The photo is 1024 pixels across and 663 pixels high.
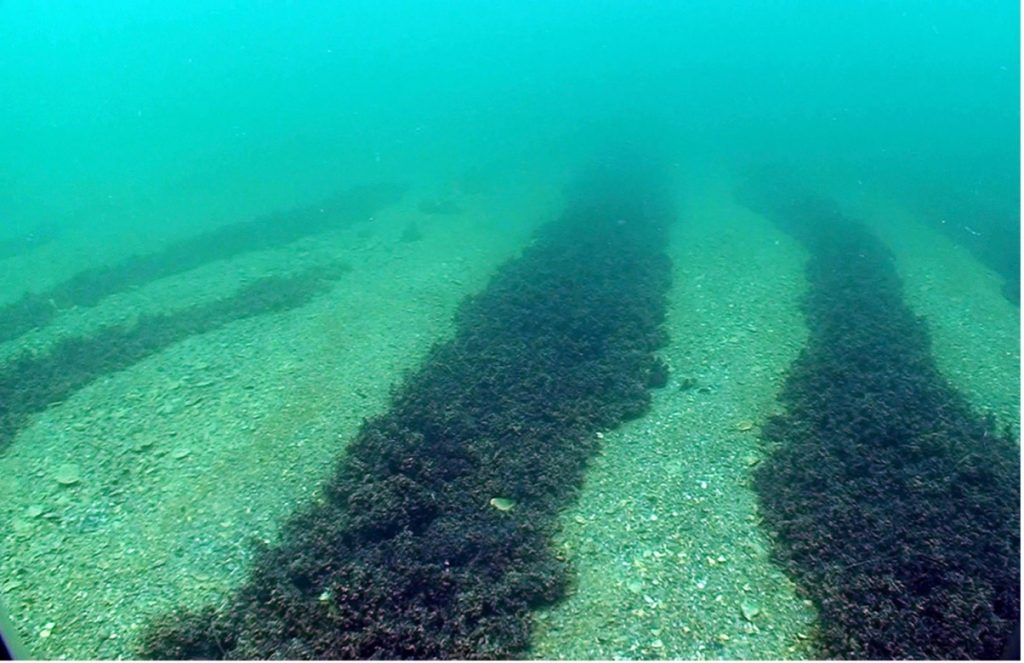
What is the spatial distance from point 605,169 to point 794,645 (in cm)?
4252

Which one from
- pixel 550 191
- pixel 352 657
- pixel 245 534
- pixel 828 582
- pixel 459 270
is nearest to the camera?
pixel 352 657

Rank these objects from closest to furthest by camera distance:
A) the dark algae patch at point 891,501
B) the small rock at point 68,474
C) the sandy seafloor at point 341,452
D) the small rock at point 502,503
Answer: the dark algae patch at point 891,501 → the sandy seafloor at point 341,452 → the small rock at point 502,503 → the small rock at point 68,474

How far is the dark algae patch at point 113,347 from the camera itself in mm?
14812

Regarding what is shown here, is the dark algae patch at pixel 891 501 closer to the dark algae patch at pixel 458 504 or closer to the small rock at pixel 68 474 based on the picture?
the dark algae patch at pixel 458 504

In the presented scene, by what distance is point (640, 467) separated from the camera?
454 inches

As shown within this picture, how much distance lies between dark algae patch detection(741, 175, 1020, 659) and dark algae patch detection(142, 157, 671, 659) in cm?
371

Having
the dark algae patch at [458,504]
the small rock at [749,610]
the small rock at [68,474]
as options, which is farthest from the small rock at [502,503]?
the small rock at [68,474]

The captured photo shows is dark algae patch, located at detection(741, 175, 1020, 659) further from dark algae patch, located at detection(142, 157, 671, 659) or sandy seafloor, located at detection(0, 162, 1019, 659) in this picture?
dark algae patch, located at detection(142, 157, 671, 659)

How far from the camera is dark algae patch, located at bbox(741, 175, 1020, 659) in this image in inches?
300

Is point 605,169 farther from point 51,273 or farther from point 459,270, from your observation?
point 51,273

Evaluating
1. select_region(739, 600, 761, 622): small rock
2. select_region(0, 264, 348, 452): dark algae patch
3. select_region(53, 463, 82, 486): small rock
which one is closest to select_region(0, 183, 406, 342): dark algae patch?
select_region(0, 264, 348, 452): dark algae patch

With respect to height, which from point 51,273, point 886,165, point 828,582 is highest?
point 828,582

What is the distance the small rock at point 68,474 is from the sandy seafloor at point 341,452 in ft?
0.45

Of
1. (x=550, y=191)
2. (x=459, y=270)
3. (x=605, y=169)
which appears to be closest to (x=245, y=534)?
(x=459, y=270)
